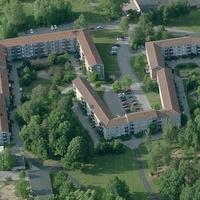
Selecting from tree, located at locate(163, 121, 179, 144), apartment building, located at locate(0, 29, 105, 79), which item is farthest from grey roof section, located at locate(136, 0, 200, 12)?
tree, located at locate(163, 121, 179, 144)

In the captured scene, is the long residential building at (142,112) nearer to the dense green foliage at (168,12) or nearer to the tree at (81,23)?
the dense green foliage at (168,12)

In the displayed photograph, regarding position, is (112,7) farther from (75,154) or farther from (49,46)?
(75,154)

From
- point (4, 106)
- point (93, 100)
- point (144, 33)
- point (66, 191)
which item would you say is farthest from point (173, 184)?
point (144, 33)

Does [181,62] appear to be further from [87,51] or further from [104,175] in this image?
[104,175]

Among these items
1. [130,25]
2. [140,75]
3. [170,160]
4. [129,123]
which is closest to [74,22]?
[130,25]

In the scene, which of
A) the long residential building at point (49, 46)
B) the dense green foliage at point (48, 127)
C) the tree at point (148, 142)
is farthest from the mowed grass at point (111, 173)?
the long residential building at point (49, 46)

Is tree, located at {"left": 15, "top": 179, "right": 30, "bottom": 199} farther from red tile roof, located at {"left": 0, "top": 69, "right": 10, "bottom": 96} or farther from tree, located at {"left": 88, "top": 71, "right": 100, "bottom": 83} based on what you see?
tree, located at {"left": 88, "top": 71, "right": 100, "bottom": 83}
